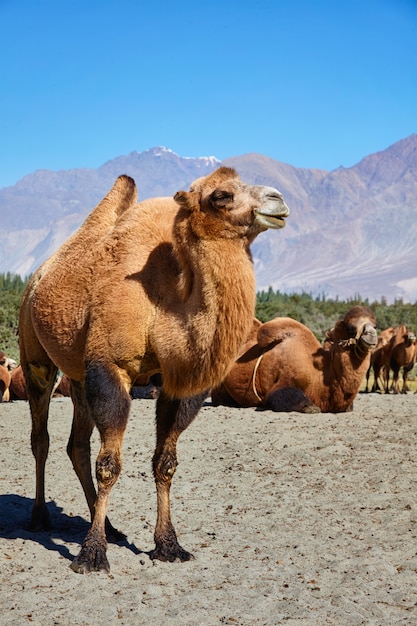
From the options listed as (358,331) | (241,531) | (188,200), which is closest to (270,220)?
(188,200)

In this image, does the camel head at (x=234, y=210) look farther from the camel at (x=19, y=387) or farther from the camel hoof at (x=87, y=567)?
the camel at (x=19, y=387)

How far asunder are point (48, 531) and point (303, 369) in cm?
642

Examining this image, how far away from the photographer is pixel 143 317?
18.0 ft

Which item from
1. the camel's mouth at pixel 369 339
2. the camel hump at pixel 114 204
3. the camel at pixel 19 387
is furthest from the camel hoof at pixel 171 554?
the camel at pixel 19 387

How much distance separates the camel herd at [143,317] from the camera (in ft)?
17.2

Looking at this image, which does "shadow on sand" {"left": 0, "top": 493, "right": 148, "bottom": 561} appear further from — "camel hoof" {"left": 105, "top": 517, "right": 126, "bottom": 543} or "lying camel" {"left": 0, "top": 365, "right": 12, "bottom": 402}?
"lying camel" {"left": 0, "top": 365, "right": 12, "bottom": 402}

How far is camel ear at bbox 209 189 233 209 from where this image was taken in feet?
17.2

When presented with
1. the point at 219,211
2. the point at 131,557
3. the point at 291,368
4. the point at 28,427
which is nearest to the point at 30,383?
Result: the point at 131,557

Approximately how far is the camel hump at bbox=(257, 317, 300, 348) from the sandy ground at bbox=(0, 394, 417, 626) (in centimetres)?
218

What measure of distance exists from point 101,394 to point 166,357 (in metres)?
0.50

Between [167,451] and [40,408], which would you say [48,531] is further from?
[167,451]

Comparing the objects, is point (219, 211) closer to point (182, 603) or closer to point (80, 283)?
point (80, 283)

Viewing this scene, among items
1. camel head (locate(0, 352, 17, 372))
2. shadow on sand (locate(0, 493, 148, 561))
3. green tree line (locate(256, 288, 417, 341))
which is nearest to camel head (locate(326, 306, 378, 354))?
shadow on sand (locate(0, 493, 148, 561))

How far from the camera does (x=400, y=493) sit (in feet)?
24.3
